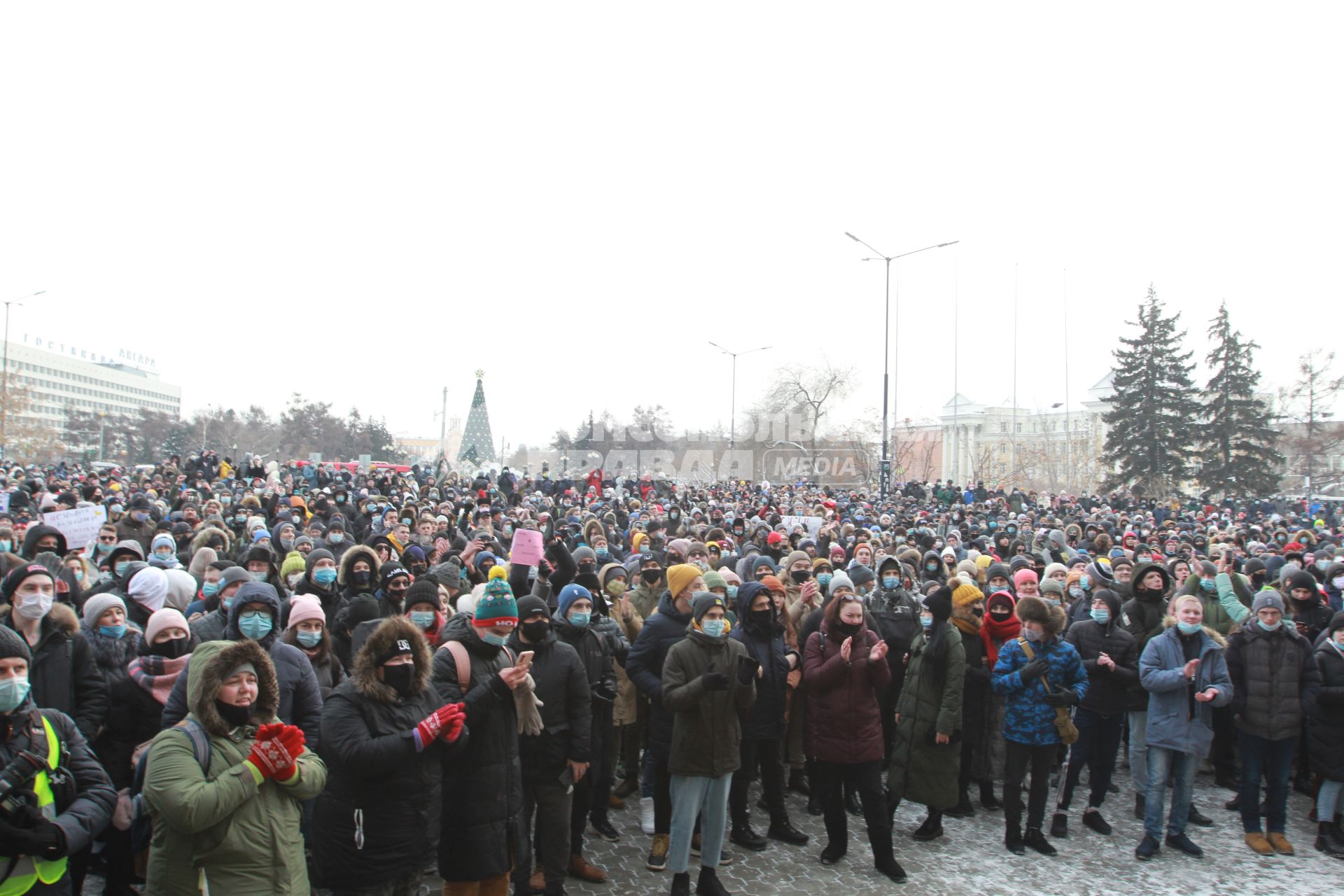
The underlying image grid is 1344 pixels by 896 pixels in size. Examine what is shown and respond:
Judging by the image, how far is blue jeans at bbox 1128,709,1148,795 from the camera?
7.28m

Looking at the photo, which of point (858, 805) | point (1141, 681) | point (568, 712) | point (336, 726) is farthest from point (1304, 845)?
point (336, 726)

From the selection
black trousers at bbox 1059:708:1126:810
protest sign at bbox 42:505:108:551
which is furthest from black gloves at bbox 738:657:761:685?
protest sign at bbox 42:505:108:551

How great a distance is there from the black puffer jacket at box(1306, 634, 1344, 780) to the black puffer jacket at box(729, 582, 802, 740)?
404 centimetres

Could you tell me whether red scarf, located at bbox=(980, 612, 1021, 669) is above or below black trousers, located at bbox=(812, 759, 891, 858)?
above

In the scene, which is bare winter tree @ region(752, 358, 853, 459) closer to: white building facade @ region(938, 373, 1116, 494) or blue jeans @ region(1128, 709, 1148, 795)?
white building facade @ region(938, 373, 1116, 494)

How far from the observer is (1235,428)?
151 ft

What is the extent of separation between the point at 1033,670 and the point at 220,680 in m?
5.26

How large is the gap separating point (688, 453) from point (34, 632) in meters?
66.4

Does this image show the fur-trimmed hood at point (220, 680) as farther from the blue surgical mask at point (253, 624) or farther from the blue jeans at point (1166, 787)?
the blue jeans at point (1166, 787)

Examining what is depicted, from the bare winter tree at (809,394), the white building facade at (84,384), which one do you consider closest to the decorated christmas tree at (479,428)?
the bare winter tree at (809,394)

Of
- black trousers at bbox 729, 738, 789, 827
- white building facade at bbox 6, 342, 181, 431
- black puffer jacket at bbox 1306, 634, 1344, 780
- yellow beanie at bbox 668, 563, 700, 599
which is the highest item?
white building facade at bbox 6, 342, 181, 431

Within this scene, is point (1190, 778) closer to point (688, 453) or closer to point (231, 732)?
point (231, 732)

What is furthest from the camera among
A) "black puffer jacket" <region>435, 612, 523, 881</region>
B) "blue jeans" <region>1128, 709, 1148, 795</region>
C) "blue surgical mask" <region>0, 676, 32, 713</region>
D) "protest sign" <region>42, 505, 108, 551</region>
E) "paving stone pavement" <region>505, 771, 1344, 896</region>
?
"protest sign" <region>42, 505, 108, 551</region>

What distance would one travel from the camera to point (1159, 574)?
7.41 meters
